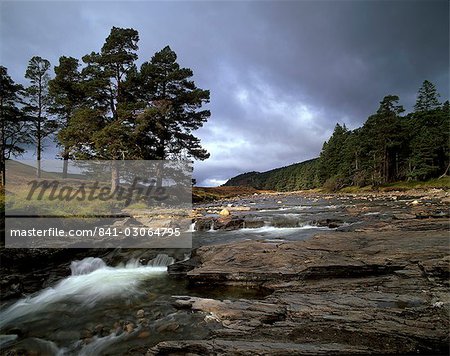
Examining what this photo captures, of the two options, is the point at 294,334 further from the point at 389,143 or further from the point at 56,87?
the point at 389,143

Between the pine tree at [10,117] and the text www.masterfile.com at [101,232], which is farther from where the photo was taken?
the pine tree at [10,117]

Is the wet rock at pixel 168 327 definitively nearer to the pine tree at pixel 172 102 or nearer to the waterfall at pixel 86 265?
the waterfall at pixel 86 265

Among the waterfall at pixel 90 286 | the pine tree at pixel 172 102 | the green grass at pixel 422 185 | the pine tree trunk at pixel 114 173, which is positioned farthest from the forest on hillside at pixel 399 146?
the waterfall at pixel 90 286

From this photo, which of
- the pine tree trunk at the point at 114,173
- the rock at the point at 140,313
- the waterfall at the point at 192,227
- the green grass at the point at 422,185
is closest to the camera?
the rock at the point at 140,313

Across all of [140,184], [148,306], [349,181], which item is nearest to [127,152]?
[140,184]

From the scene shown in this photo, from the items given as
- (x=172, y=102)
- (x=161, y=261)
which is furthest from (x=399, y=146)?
(x=161, y=261)

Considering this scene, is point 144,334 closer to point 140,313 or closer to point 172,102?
point 140,313

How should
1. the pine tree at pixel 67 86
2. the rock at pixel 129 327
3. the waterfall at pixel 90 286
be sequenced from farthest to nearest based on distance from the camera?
1. the pine tree at pixel 67 86
2. the waterfall at pixel 90 286
3. the rock at pixel 129 327

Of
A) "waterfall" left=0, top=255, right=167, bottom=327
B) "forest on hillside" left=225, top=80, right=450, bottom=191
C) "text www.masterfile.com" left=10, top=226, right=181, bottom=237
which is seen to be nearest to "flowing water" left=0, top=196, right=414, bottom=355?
"waterfall" left=0, top=255, right=167, bottom=327

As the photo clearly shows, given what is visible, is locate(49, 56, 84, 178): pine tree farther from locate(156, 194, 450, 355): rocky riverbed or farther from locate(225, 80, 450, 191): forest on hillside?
locate(225, 80, 450, 191): forest on hillside

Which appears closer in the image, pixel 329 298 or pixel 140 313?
pixel 329 298

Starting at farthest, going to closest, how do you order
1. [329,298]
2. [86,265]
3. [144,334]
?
[86,265], [329,298], [144,334]

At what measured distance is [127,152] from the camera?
78.1 ft

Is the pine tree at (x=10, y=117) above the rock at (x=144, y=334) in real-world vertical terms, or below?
above
